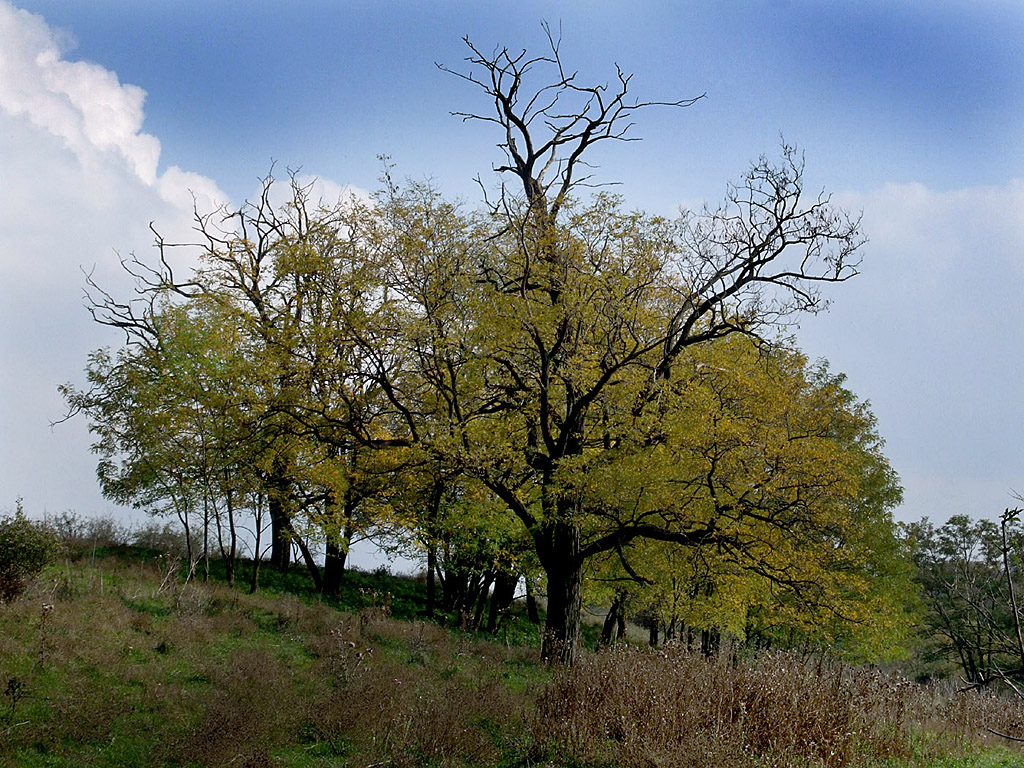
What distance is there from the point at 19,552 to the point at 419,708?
7.28m

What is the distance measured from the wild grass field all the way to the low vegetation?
0.08 feet

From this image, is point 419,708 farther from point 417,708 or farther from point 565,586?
point 565,586

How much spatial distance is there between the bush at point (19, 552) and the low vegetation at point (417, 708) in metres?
0.24

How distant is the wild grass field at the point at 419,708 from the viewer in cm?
849

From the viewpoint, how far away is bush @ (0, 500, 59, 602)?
496 inches

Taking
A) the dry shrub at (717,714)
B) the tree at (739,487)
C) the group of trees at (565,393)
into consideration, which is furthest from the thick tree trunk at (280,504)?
the dry shrub at (717,714)

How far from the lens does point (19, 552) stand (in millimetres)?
12703

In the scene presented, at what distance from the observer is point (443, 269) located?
14977 mm

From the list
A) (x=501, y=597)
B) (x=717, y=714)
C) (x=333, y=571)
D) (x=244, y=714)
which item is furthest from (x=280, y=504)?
(x=717, y=714)

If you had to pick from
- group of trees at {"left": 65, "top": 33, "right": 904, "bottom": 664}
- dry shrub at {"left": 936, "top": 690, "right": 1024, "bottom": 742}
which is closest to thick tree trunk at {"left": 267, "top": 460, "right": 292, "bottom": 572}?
group of trees at {"left": 65, "top": 33, "right": 904, "bottom": 664}

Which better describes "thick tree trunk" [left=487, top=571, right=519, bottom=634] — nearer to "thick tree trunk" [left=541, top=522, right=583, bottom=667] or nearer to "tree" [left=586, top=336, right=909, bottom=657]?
"tree" [left=586, top=336, right=909, bottom=657]

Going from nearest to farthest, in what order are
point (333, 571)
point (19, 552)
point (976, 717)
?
1. point (976, 717)
2. point (19, 552)
3. point (333, 571)

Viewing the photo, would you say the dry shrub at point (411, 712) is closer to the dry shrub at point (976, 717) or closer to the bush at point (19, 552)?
the bush at point (19, 552)

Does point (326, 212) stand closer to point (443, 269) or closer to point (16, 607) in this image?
point (443, 269)
